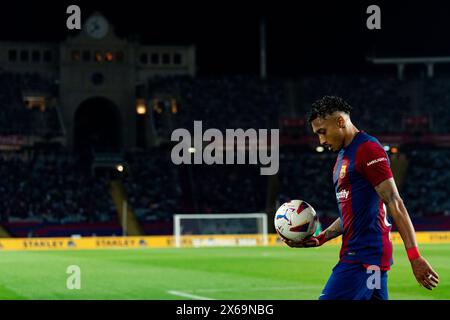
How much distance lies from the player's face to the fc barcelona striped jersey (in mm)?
116

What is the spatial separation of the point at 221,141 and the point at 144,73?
11220mm

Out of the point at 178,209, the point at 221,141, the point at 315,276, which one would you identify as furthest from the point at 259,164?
the point at 315,276

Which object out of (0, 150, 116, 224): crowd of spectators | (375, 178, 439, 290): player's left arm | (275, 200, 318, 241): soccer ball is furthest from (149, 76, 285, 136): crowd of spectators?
(375, 178, 439, 290): player's left arm

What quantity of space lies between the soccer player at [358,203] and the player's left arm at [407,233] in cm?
1

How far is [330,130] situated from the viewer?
8141 millimetres

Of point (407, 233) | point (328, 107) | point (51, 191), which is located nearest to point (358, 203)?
point (407, 233)

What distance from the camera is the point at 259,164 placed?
68625 mm

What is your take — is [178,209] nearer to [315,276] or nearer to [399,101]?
[399,101]

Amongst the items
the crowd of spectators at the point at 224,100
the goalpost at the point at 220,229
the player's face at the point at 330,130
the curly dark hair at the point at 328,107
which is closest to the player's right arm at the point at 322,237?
the player's face at the point at 330,130

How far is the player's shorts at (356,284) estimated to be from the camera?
794 cm

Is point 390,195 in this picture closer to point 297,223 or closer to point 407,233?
point 407,233

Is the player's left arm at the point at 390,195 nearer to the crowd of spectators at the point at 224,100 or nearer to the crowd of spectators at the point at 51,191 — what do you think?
the crowd of spectators at the point at 51,191

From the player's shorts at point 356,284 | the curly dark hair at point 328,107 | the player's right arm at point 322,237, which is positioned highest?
the curly dark hair at point 328,107

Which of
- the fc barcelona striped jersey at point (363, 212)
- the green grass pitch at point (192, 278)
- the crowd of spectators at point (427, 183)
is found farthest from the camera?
the crowd of spectators at point (427, 183)
